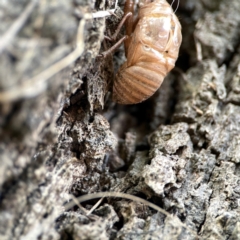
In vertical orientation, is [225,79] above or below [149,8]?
below

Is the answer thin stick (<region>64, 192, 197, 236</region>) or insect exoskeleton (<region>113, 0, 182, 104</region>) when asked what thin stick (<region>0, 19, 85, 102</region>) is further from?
insect exoskeleton (<region>113, 0, 182, 104</region>)

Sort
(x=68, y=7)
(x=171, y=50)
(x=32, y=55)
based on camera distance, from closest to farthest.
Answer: (x=32, y=55), (x=68, y=7), (x=171, y=50)

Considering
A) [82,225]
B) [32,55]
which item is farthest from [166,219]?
[32,55]

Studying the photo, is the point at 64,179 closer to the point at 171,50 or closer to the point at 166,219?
the point at 166,219

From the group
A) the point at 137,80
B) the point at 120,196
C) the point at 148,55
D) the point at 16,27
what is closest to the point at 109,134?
the point at 120,196

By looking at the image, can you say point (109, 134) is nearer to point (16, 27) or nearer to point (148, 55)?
point (148, 55)

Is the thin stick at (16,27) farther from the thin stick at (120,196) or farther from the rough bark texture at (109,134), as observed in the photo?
the thin stick at (120,196)

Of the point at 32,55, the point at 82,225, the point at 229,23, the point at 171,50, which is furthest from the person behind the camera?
the point at 229,23
